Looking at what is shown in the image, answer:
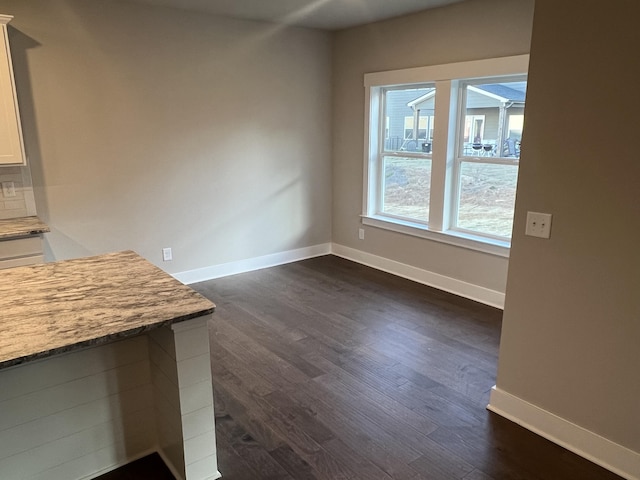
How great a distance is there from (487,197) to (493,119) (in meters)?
0.68

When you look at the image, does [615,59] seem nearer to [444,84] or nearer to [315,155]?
[444,84]

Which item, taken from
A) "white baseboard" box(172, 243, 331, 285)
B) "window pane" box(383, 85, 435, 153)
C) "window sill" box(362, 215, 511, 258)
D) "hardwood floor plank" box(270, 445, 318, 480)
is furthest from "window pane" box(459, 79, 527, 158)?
"hardwood floor plank" box(270, 445, 318, 480)

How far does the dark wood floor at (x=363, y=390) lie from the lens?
2.20 metres

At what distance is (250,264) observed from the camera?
516 cm

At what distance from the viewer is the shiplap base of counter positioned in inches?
71.8

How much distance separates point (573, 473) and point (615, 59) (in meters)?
1.84

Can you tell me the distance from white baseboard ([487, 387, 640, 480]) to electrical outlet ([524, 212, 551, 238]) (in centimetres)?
91

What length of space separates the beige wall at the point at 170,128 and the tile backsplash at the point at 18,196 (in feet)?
0.25

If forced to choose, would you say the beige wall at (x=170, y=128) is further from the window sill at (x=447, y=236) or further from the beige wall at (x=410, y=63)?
the window sill at (x=447, y=236)

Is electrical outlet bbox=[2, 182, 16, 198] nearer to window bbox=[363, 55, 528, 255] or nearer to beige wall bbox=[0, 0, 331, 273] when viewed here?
beige wall bbox=[0, 0, 331, 273]

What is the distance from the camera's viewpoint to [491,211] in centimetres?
418

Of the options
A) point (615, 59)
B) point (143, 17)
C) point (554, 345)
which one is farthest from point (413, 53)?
point (554, 345)

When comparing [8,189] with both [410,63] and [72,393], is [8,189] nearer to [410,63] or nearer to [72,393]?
[72,393]

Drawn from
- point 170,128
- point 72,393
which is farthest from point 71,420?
point 170,128
